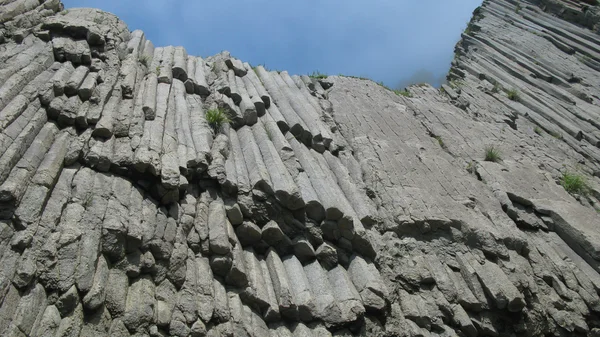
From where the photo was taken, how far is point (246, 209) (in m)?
7.96

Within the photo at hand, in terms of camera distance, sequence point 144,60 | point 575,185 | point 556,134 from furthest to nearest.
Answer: point 556,134, point 575,185, point 144,60

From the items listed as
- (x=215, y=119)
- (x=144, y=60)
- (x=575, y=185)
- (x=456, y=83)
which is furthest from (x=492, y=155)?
(x=144, y=60)

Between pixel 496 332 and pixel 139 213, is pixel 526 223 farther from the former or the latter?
pixel 139 213

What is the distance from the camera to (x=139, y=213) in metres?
6.80

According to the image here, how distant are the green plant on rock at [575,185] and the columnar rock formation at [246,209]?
0.39m

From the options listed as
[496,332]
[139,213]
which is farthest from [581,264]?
[139,213]

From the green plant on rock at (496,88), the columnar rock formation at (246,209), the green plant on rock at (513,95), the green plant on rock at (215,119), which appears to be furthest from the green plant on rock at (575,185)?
the green plant on rock at (215,119)

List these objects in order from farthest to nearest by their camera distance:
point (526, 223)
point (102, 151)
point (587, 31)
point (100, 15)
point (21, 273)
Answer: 1. point (587, 31)
2. point (100, 15)
3. point (526, 223)
4. point (102, 151)
5. point (21, 273)

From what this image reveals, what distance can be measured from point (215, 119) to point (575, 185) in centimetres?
922

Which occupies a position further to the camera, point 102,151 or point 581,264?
point 581,264

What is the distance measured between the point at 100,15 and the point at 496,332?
36.2 ft

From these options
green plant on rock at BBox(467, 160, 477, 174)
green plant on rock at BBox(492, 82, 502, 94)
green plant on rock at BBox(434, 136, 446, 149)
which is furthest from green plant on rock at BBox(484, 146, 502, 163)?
green plant on rock at BBox(492, 82, 502, 94)

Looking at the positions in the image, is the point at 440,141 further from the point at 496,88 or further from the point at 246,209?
the point at 246,209

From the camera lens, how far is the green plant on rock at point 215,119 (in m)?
9.95
